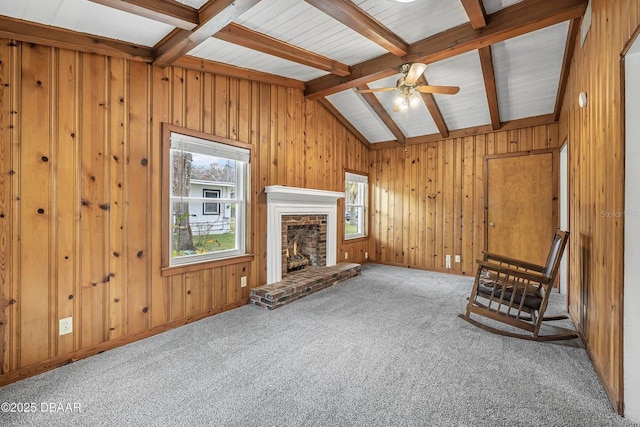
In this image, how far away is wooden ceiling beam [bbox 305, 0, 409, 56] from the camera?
89.5 inches

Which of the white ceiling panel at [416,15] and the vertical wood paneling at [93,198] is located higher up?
the white ceiling panel at [416,15]

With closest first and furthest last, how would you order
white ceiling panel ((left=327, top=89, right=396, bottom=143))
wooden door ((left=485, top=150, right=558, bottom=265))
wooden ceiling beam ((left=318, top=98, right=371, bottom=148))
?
wooden door ((left=485, top=150, right=558, bottom=265))
white ceiling panel ((left=327, top=89, right=396, bottom=143))
wooden ceiling beam ((left=318, top=98, right=371, bottom=148))

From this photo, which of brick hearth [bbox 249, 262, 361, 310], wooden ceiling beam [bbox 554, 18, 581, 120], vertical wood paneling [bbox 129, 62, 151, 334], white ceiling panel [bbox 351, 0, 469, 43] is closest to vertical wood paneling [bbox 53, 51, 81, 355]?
vertical wood paneling [bbox 129, 62, 151, 334]

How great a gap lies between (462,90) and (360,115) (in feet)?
5.40

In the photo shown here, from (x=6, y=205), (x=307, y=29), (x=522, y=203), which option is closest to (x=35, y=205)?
(x=6, y=205)

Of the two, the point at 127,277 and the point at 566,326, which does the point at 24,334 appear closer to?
the point at 127,277

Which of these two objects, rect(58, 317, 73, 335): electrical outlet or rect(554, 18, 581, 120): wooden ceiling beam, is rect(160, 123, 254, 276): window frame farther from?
rect(554, 18, 581, 120): wooden ceiling beam

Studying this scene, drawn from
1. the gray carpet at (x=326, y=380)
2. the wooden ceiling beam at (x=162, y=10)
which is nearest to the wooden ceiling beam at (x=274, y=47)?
the wooden ceiling beam at (x=162, y=10)

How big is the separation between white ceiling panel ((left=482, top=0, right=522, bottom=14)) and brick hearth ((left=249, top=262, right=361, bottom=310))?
3.41 metres

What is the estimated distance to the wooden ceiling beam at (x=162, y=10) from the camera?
1824mm

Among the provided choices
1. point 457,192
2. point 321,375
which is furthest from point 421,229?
point 321,375

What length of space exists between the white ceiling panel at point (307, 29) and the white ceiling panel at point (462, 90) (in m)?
0.90

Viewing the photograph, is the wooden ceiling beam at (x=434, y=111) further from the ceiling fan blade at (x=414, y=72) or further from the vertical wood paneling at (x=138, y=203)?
the vertical wood paneling at (x=138, y=203)

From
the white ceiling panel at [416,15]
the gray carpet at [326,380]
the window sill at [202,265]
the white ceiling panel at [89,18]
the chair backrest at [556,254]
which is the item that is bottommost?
the gray carpet at [326,380]
